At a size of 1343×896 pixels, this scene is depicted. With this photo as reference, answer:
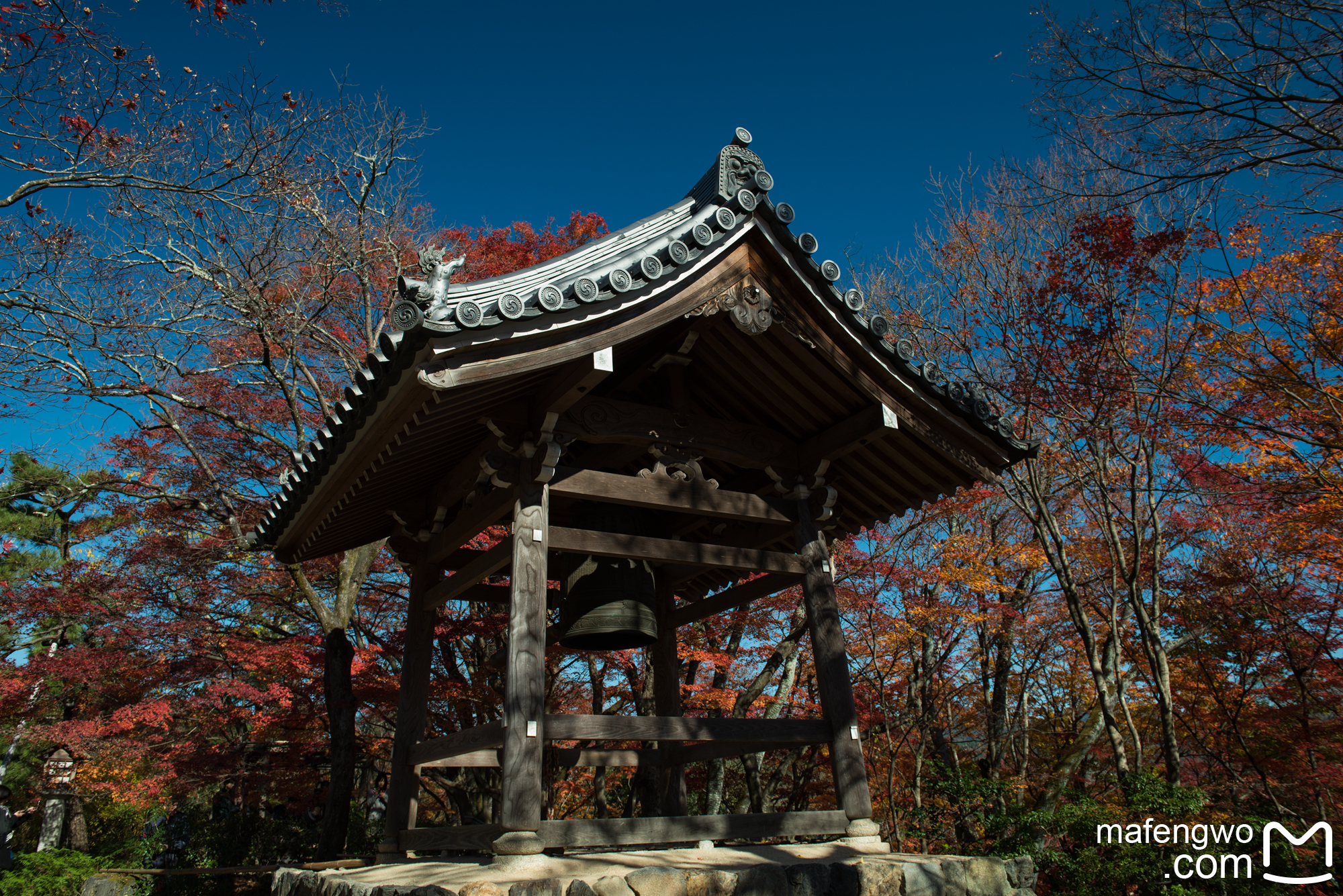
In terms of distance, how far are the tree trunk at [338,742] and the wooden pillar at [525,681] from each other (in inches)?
235

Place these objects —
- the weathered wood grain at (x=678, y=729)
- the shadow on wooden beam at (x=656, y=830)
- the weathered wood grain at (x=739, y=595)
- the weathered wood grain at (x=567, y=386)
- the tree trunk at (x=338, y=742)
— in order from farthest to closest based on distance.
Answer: the tree trunk at (x=338, y=742) < the weathered wood grain at (x=739, y=595) < the weathered wood grain at (x=567, y=386) < the weathered wood grain at (x=678, y=729) < the shadow on wooden beam at (x=656, y=830)

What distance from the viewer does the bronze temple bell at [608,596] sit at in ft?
17.5

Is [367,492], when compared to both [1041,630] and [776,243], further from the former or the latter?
[1041,630]

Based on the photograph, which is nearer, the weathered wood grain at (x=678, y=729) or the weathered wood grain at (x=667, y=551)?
the weathered wood grain at (x=678, y=729)

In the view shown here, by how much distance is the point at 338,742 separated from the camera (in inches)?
363

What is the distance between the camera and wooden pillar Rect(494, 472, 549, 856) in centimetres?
382

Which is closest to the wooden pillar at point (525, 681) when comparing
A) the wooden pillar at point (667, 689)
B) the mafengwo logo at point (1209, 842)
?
the wooden pillar at point (667, 689)

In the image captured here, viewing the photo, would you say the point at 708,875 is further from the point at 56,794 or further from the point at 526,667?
the point at 56,794

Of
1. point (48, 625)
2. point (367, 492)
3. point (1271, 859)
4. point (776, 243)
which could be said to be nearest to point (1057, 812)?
point (1271, 859)

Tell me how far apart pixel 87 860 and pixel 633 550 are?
45.2 feet

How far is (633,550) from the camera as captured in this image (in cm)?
489

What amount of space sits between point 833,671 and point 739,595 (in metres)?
0.99

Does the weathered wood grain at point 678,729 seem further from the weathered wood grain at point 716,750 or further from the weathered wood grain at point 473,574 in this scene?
the weathered wood grain at point 473,574

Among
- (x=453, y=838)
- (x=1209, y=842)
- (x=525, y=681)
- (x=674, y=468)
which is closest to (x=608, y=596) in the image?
(x=674, y=468)
